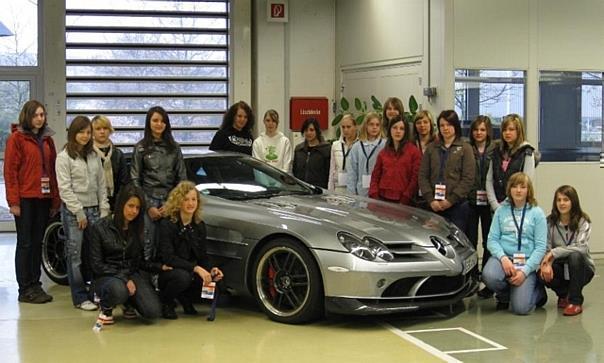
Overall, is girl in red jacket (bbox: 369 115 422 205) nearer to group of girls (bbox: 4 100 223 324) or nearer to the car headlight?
the car headlight

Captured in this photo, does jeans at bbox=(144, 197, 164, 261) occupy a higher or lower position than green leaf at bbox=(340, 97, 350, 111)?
lower

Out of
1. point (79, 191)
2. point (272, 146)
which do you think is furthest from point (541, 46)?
point (79, 191)

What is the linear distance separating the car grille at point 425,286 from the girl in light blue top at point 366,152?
5.94 ft

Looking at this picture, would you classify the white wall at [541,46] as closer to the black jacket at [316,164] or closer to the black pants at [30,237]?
the black jacket at [316,164]

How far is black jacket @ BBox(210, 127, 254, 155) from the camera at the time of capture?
8.59m

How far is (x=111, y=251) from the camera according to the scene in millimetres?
6195

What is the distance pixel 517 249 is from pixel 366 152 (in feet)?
5.94

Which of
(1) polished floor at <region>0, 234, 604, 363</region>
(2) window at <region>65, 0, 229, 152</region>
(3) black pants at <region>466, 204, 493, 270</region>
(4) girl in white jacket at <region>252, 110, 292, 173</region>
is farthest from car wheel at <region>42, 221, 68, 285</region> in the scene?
(2) window at <region>65, 0, 229, 152</region>

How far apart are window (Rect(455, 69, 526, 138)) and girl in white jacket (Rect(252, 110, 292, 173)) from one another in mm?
1883

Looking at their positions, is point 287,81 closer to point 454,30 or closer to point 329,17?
point 329,17

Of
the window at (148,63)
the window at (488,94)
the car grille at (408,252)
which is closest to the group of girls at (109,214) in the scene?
the car grille at (408,252)

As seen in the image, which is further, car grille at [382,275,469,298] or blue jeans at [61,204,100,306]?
blue jeans at [61,204,100,306]

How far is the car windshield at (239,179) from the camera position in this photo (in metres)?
6.92

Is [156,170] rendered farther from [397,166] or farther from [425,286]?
[425,286]
